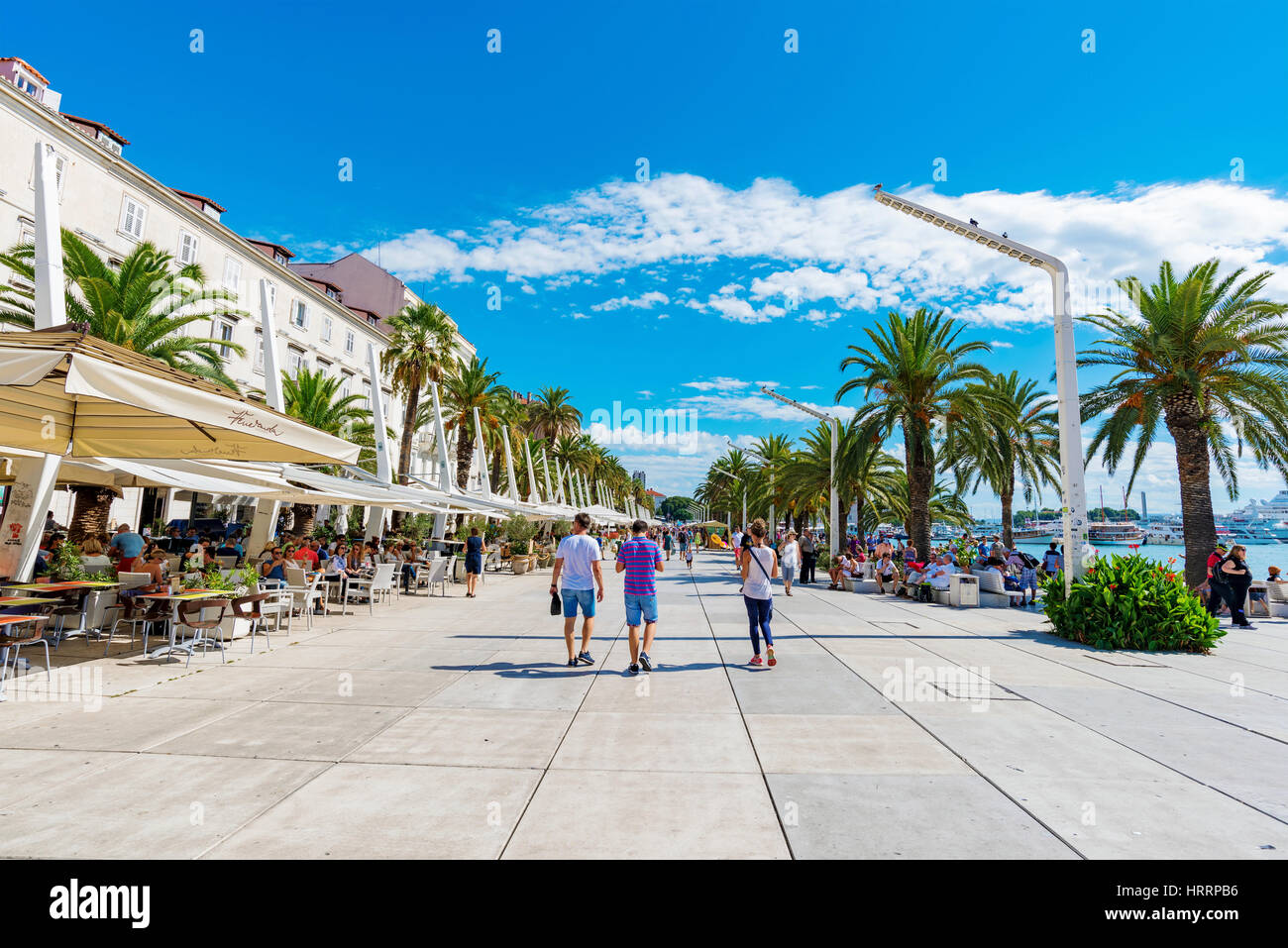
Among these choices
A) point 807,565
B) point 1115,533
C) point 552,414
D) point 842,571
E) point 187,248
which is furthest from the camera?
point 1115,533

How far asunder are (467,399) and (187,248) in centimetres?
1478

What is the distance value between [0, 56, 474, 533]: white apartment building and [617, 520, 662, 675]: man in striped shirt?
12.6m

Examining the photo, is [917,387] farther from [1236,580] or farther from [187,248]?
[187,248]

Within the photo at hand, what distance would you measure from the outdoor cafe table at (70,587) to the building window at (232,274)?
3036 cm

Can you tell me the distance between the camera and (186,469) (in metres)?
11.8

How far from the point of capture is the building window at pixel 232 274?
3428cm

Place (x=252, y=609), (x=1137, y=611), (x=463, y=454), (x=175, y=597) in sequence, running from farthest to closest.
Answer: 1. (x=463, y=454)
2. (x=1137, y=611)
3. (x=252, y=609)
4. (x=175, y=597)

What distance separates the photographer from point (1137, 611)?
999cm

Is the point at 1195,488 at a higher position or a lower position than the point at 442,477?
lower

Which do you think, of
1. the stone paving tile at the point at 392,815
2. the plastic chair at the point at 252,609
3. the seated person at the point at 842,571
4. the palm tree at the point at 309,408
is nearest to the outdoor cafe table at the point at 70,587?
the plastic chair at the point at 252,609

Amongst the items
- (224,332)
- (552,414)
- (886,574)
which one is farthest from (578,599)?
(552,414)

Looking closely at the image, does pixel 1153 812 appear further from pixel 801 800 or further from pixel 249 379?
pixel 249 379

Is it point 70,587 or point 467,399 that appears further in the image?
point 467,399
